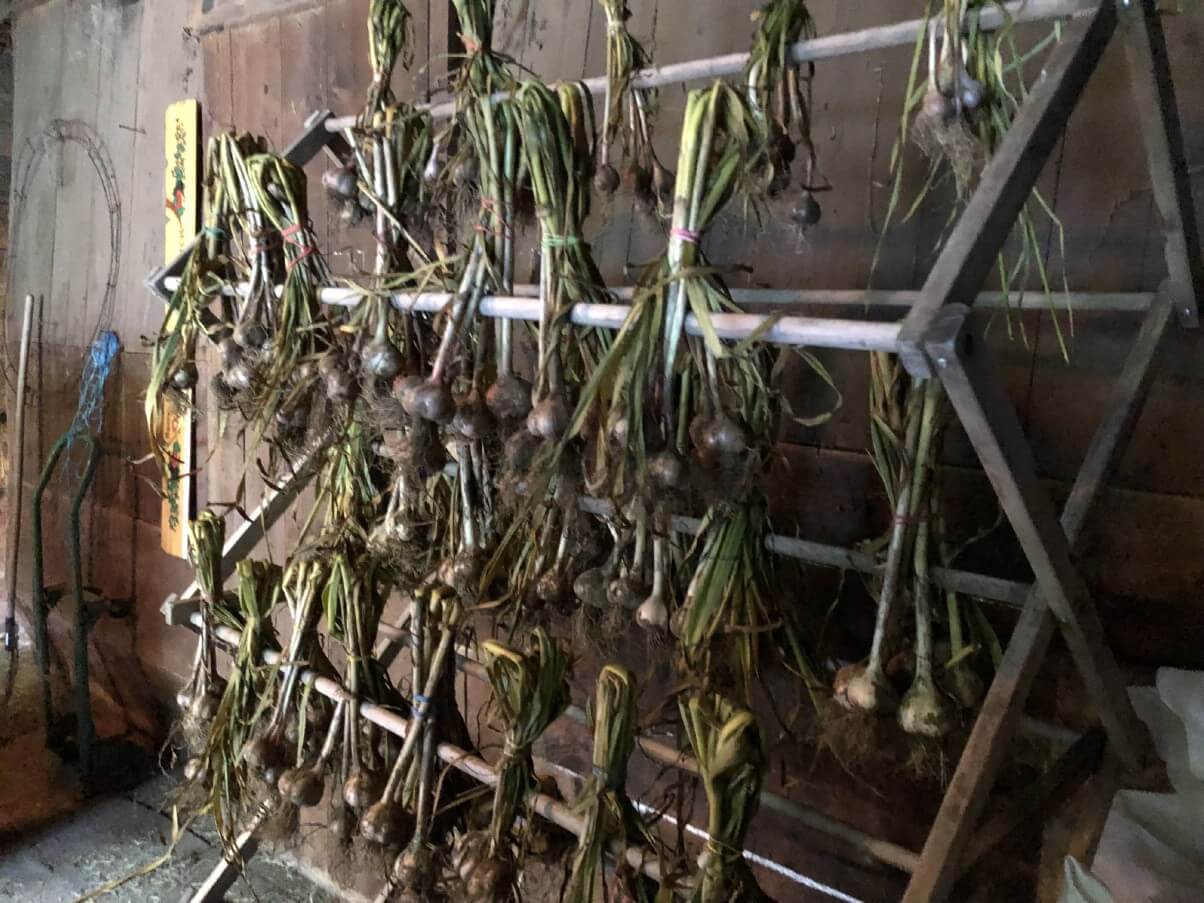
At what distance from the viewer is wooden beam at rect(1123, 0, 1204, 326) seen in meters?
0.67

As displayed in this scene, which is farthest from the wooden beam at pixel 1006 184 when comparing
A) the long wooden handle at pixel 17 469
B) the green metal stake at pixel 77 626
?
the long wooden handle at pixel 17 469

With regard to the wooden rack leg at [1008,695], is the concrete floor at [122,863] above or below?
below

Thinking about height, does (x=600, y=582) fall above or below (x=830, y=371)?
below

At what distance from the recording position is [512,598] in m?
1.12

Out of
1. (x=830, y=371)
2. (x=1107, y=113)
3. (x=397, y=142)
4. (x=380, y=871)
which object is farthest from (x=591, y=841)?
(x=1107, y=113)

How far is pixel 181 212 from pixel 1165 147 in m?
2.23

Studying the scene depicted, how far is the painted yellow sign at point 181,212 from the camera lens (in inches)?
85.7

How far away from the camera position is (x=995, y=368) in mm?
752

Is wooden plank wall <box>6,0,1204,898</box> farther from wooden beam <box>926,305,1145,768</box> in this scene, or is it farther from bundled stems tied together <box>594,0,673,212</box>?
wooden beam <box>926,305,1145,768</box>

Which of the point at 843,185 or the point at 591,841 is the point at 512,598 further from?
the point at 843,185

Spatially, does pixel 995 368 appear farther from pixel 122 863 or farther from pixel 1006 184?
pixel 122 863

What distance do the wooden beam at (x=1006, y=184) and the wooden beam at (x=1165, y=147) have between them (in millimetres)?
41

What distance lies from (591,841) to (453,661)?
335 millimetres

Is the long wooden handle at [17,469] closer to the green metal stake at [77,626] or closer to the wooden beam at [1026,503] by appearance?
the green metal stake at [77,626]
